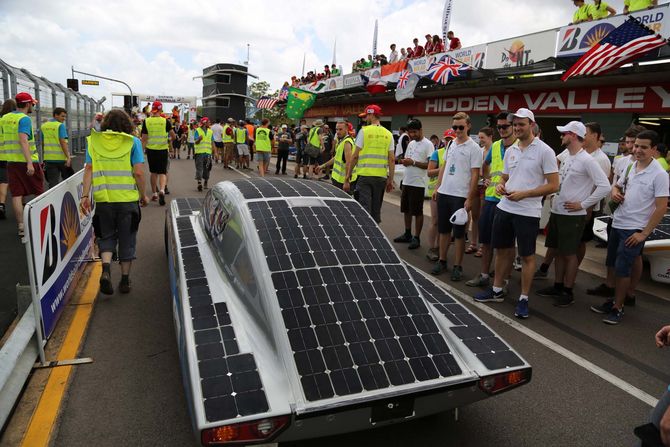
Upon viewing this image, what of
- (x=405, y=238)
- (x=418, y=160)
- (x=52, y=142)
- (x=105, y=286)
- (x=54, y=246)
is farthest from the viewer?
(x=405, y=238)

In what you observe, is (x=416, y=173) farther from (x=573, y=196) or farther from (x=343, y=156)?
(x=573, y=196)

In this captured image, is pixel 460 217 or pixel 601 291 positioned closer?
pixel 460 217

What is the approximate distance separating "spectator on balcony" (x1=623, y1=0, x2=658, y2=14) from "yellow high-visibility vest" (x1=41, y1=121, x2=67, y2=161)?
11.7m

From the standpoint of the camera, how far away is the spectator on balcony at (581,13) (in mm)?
11812

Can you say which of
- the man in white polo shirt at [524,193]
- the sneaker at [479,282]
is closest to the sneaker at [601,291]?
the sneaker at [479,282]

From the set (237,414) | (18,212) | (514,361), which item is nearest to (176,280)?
(237,414)

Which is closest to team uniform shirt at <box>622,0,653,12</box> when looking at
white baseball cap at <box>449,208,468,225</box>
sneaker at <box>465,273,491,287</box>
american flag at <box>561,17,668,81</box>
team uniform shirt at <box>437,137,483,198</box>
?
american flag at <box>561,17,668,81</box>

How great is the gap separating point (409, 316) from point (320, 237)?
819mm

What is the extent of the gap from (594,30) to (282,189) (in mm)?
10951

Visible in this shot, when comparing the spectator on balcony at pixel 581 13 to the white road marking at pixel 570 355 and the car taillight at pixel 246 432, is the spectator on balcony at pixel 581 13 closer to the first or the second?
the white road marking at pixel 570 355

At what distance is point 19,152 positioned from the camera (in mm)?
6844

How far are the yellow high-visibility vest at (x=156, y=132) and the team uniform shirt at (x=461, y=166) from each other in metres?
6.10

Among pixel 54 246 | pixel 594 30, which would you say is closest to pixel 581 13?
pixel 594 30

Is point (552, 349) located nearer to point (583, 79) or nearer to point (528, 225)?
point (528, 225)
